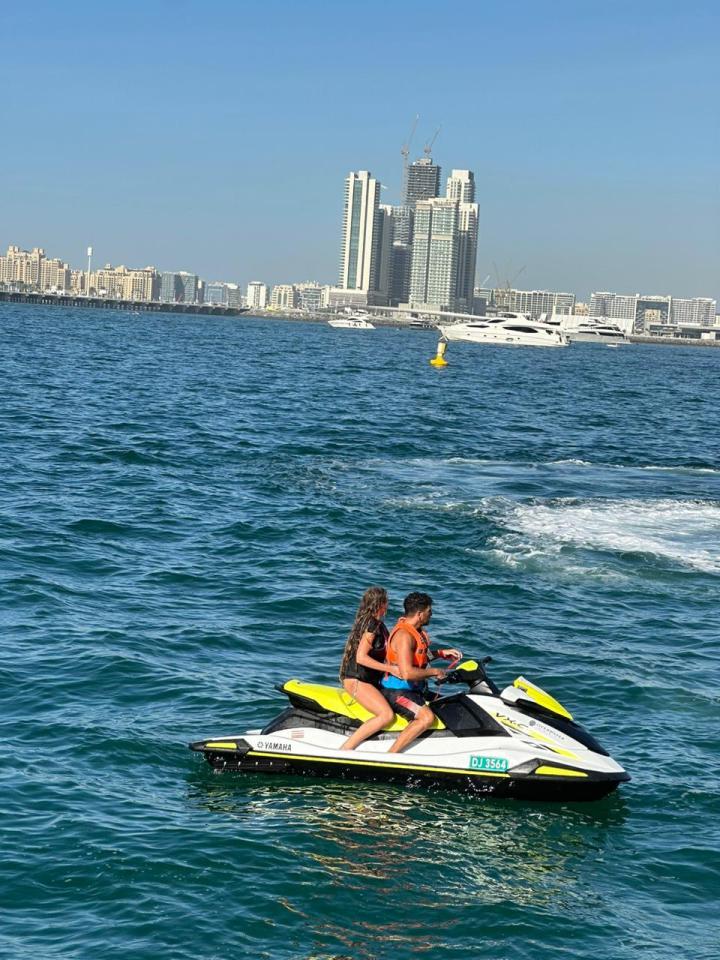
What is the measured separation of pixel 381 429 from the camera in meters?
44.6

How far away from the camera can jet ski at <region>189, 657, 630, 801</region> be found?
11.8 m

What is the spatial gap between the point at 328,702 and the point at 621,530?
1409 centimetres

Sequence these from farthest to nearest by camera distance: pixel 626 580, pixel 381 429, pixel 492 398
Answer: pixel 492 398 < pixel 381 429 < pixel 626 580

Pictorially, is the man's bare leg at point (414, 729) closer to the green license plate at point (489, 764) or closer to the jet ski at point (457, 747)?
the jet ski at point (457, 747)

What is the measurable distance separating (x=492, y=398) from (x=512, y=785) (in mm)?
55324

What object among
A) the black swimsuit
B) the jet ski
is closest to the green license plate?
the jet ski

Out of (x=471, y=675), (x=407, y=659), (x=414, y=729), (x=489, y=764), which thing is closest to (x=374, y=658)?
(x=407, y=659)

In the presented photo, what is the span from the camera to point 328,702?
40.5 ft

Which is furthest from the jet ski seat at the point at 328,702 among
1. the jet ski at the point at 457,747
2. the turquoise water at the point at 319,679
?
the turquoise water at the point at 319,679

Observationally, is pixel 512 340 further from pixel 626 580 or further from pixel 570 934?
pixel 570 934

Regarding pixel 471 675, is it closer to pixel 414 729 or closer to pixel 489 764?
pixel 414 729

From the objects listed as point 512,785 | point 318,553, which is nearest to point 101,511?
point 318,553

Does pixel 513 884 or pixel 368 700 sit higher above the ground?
pixel 368 700

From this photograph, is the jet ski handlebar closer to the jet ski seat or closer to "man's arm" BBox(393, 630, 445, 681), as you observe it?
"man's arm" BBox(393, 630, 445, 681)
